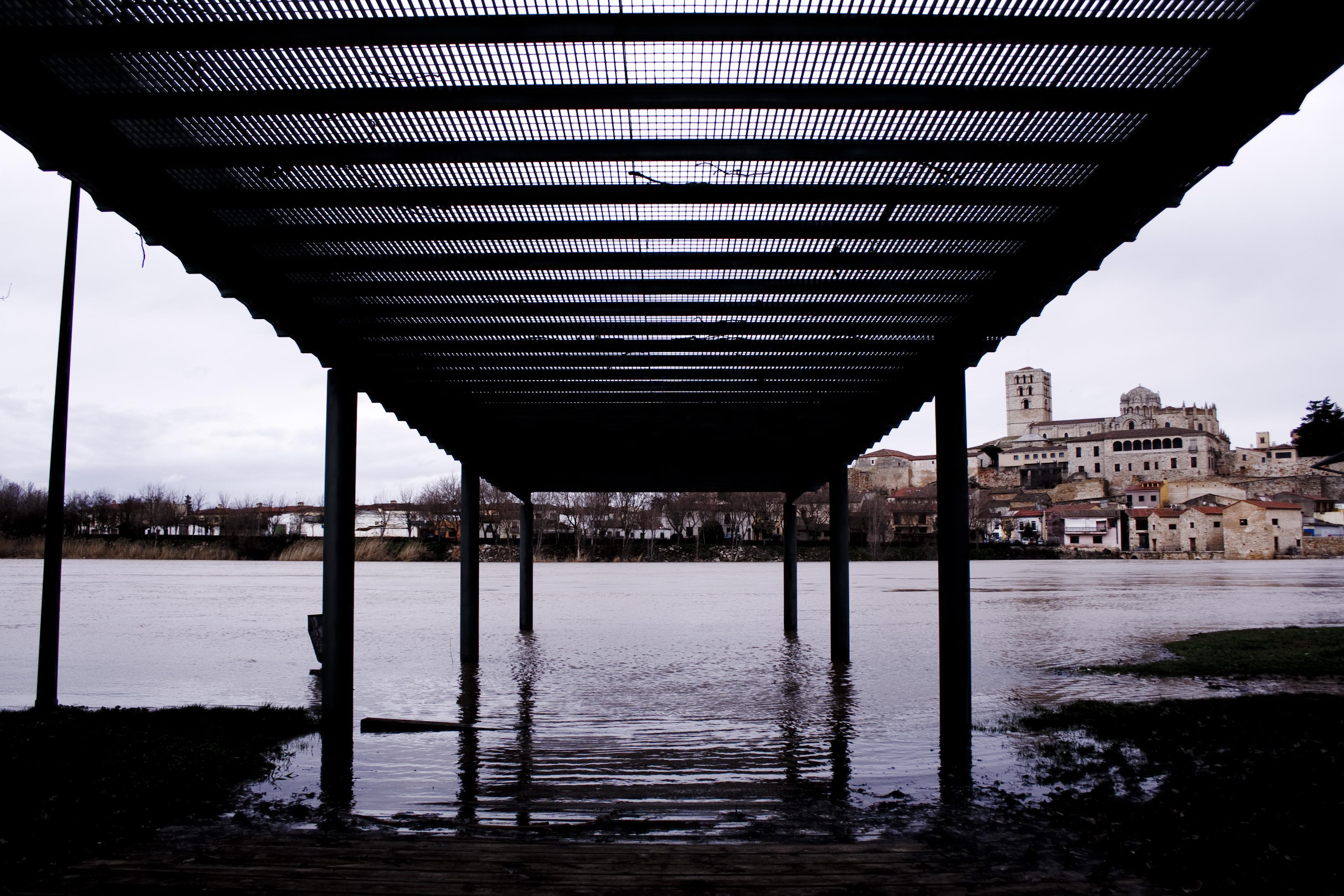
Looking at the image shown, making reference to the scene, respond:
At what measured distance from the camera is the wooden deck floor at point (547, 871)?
14.5ft

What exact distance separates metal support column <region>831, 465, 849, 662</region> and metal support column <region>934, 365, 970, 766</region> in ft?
23.4

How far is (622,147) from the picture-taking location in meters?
4.95

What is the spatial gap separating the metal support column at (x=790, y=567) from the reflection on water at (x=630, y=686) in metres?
0.50

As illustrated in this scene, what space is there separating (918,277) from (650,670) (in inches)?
356

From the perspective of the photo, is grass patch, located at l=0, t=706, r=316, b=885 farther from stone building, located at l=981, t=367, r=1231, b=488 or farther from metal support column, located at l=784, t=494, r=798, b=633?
stone building, located at l=981, t=367, r=1231, b=488

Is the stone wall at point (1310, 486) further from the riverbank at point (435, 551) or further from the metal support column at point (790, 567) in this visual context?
the metal support column at point (790, 567)

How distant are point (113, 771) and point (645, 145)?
206 inches

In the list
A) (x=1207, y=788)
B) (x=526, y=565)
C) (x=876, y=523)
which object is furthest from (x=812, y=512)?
(x=1207, y=788)

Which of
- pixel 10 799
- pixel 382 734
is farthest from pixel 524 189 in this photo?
pixel 382 734

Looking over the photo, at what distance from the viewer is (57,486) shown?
903 cm

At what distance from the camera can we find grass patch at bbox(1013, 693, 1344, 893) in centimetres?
472

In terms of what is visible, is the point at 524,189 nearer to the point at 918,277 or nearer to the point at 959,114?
the point at 959,114

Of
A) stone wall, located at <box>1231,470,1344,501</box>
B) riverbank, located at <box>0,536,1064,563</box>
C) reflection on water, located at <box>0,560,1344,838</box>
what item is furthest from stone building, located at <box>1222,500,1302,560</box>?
reflection on water, located at <box>0,560,1344,838</box>

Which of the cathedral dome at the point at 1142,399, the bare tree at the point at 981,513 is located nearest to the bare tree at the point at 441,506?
the bare tree at the point at 981,513
